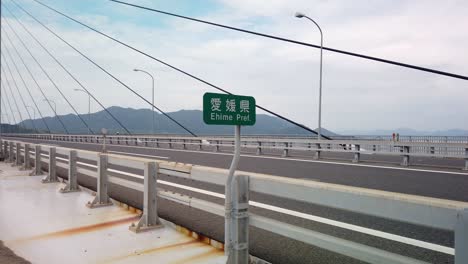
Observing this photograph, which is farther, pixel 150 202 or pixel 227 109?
pixel 150 202

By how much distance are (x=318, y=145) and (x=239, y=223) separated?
15812mm

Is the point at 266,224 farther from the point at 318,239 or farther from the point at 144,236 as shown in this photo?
the point at 144,236

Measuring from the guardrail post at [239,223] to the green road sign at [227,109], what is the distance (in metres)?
0.67

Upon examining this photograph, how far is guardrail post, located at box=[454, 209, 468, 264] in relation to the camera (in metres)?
2.58

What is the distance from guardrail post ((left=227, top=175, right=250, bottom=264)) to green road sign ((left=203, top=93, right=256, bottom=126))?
0.67m

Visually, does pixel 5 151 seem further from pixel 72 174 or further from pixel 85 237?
pixel 85 237

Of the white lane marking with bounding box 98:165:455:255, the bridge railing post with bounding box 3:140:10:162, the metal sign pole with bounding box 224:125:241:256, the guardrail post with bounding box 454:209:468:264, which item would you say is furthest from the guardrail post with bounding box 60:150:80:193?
the bridge railing post with bounding box 3:140:10:162

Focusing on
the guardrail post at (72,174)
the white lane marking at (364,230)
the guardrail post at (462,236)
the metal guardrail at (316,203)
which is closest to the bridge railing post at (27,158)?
the guardrail post at (72,174)

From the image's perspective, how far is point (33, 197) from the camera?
844cm

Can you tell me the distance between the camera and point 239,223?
14.1ft

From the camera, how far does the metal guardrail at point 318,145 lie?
15.2 meters

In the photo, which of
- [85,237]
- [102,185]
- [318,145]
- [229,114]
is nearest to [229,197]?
[229,114]

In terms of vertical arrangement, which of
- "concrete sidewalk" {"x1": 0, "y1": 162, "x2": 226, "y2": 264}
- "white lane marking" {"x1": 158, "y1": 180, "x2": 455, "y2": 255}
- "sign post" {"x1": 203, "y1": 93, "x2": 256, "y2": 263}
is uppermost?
"sign post" {"x1": 203, "y1": 93, "x2": 256, "y2": 263}

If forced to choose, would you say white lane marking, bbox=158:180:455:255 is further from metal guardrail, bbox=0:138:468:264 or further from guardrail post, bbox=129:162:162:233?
guardrail post, bbox=129:162:162:233
